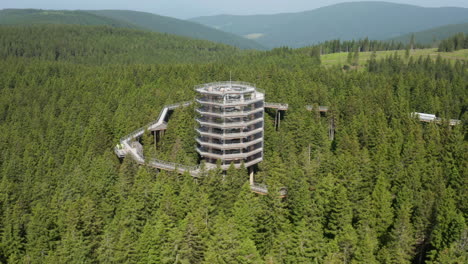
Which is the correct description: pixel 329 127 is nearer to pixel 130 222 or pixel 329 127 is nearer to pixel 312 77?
pixel 312 77

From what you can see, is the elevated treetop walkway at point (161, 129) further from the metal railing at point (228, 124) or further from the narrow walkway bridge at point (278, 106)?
the metal railing at point (228, 124)

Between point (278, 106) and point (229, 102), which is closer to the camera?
point (229, 102)

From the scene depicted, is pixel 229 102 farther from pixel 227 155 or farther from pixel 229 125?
pixel 227 155

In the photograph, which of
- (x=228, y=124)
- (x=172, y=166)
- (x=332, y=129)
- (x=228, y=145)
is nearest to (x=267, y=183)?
(x=228, y=145)

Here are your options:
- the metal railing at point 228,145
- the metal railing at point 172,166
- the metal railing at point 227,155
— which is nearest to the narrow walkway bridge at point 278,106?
the metal railing at point 227,155

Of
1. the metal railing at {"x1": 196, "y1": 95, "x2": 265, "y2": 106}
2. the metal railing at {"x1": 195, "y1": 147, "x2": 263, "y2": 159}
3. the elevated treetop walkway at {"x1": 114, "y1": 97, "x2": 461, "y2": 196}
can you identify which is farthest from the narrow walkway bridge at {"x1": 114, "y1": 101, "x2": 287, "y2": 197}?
the metal railing at {"x1": 196, "y1": 95, "x2": 265, "y2": 106}
